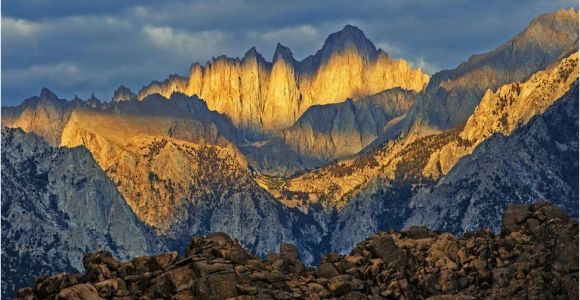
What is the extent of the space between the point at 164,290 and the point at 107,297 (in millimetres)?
4805

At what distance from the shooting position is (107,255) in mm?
137375

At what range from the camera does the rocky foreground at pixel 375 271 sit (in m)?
125

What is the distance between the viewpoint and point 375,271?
443 feet

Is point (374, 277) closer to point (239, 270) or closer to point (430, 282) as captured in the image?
point (430, 282)

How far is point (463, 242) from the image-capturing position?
138250 mm

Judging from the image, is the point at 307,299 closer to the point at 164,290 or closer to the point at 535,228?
the point at 164,290

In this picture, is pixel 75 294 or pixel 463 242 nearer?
pixel 75 294

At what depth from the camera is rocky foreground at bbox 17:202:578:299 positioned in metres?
125

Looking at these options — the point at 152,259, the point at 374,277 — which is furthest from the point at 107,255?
the point at 374,277

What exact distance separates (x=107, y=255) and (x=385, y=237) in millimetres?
25909

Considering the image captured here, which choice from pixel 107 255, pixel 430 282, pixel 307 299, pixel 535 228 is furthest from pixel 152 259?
pixel 535 228

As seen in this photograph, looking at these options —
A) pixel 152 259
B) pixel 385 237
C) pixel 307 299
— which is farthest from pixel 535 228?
pixel 152 259

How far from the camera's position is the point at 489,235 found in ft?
462

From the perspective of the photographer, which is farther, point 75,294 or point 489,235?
point 489,235
